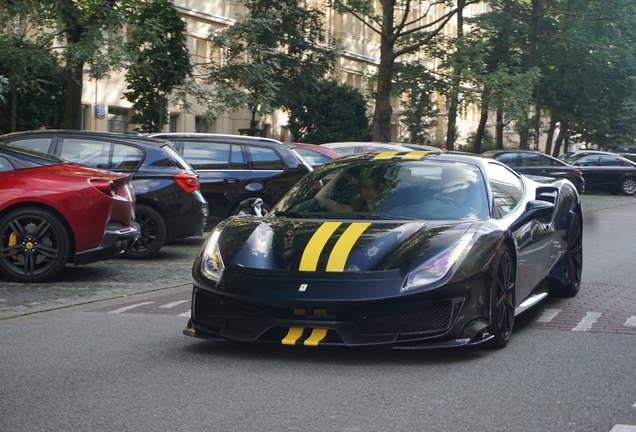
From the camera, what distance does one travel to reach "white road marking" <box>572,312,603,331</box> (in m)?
7.93

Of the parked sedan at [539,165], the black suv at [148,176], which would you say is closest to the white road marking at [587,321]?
the black suv at [148,176]

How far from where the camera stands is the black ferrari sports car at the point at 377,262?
20.6 feet

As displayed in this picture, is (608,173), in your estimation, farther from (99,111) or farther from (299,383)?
(299,383)

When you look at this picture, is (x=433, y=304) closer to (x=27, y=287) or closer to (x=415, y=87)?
(x=27, y=287)

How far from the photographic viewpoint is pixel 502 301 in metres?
6.91

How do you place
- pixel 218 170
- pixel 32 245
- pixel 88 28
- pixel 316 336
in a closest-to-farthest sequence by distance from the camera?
pixel 316 336
pixel 32 245
pixel 218 170
pixel 88 28

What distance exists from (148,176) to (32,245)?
3.00 metres

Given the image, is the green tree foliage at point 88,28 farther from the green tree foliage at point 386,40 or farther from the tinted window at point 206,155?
the green tree foliage at point 386,40

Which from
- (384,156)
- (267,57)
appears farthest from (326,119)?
(384,156)

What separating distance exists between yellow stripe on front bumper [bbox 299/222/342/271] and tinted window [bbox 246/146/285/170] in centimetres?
933

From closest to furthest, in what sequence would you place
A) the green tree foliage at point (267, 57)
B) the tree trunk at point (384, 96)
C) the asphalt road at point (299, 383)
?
the asphalt road at point (299, 383) → the green tree foliage at point (267, 57) → the tree trunk at point (384, 96)

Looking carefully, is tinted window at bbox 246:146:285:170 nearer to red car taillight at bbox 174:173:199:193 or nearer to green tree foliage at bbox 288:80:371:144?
red car taillight at bbox 174:173:199:193

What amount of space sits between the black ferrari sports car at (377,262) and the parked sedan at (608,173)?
33377 mm

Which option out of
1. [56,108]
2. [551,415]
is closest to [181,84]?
Result: [56,108]
